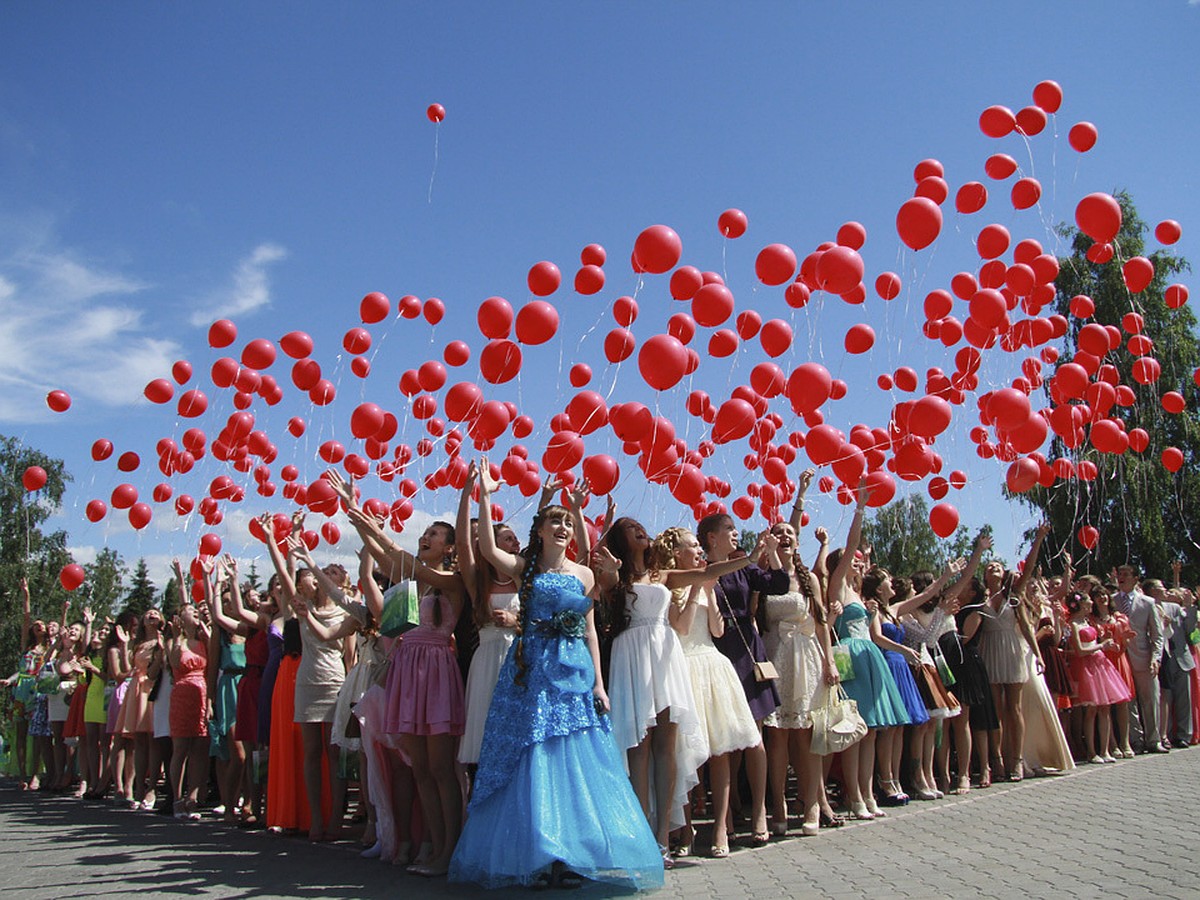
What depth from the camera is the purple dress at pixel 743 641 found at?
537cm

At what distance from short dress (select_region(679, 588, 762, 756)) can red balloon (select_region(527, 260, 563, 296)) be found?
10.5ft

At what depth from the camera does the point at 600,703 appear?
171 inches

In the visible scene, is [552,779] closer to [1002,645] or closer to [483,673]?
[483,673]

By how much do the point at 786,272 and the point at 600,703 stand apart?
4.00 m

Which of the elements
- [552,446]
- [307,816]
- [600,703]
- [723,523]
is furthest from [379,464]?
[600,703]

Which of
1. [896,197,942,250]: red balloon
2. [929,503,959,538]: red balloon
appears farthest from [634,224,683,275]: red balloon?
[929,503,959,538]: red balloon

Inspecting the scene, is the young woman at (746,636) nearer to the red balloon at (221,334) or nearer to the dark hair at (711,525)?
the dark hair at (711,525)

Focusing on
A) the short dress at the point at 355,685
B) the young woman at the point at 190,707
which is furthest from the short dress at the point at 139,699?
the short dress at the point at 355,685

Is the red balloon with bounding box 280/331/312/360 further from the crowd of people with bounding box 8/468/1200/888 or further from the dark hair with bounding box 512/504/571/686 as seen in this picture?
the dark hair with bounding box 512/504/571/686

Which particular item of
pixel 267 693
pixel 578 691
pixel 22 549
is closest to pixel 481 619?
pixel 578 691

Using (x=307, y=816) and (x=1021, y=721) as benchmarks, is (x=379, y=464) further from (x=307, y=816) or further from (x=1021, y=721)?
(x=1021, y=721)

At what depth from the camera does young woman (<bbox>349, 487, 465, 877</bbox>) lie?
15.6ft

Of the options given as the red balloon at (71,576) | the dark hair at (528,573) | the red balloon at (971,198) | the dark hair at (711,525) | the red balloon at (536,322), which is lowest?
the dark hair at (528,573)

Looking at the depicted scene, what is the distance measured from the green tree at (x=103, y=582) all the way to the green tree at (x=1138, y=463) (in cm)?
3346
